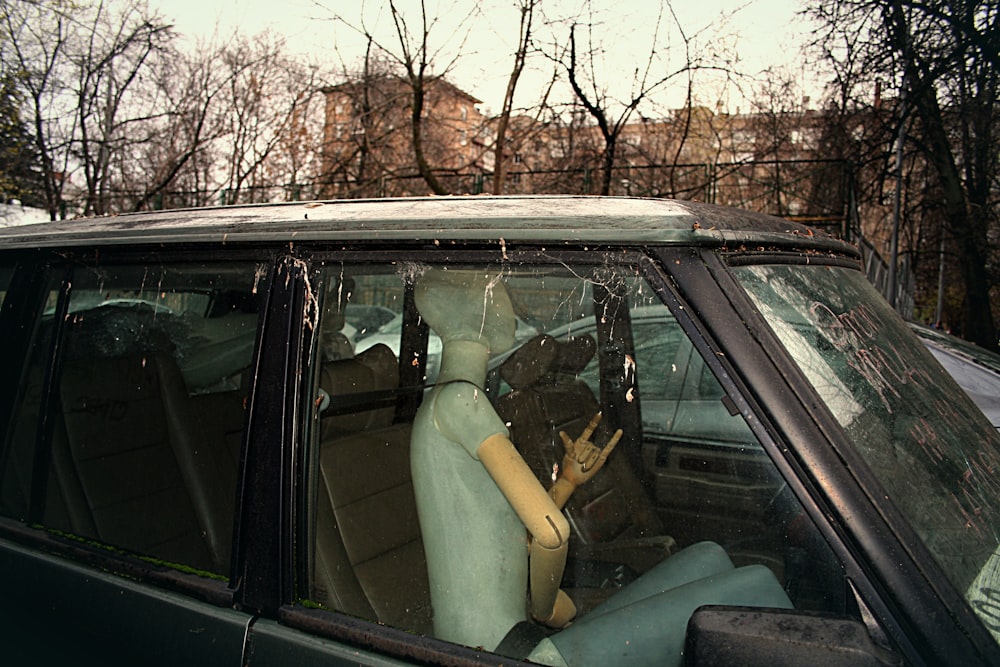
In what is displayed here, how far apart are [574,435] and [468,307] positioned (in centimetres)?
33

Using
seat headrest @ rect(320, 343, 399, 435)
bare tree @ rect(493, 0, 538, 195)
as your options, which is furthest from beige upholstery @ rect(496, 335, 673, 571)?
bare tree @ rect(493, 0, 538, 195)

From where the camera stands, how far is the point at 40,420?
70.9 inches

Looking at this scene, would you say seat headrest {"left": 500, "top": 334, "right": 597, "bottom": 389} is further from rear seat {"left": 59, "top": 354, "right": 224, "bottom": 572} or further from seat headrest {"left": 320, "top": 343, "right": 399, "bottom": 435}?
rear seat {"left": 59, "top": 354, "right": 224, "bottom": 572}

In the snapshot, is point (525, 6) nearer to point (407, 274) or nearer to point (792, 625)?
point (407, 274)

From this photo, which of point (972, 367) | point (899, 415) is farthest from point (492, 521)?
point (972, 367)

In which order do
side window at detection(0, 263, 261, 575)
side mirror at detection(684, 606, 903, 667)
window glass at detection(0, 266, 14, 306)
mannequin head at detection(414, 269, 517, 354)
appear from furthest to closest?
1. window glass at detection(0, 266, 14, 306)
2. side window at detection(0, 263, 261, 575)
3. mannequin head at detection(414, 269, 517, 354)
4. side mirror at detection(684, 606, 903, 667)

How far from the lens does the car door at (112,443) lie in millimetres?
1535

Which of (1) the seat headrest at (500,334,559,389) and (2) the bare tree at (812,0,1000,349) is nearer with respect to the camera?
(1) the seat headrest at (500,334,559,389)

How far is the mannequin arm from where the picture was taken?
4.41 ft

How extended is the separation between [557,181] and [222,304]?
10.4 meters

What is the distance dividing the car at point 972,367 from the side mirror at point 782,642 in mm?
3937

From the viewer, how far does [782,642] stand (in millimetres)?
979

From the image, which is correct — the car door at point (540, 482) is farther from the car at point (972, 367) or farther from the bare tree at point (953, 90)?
the bare tree at point (953, 90)

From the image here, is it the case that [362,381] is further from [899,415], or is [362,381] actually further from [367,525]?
[899,415]
